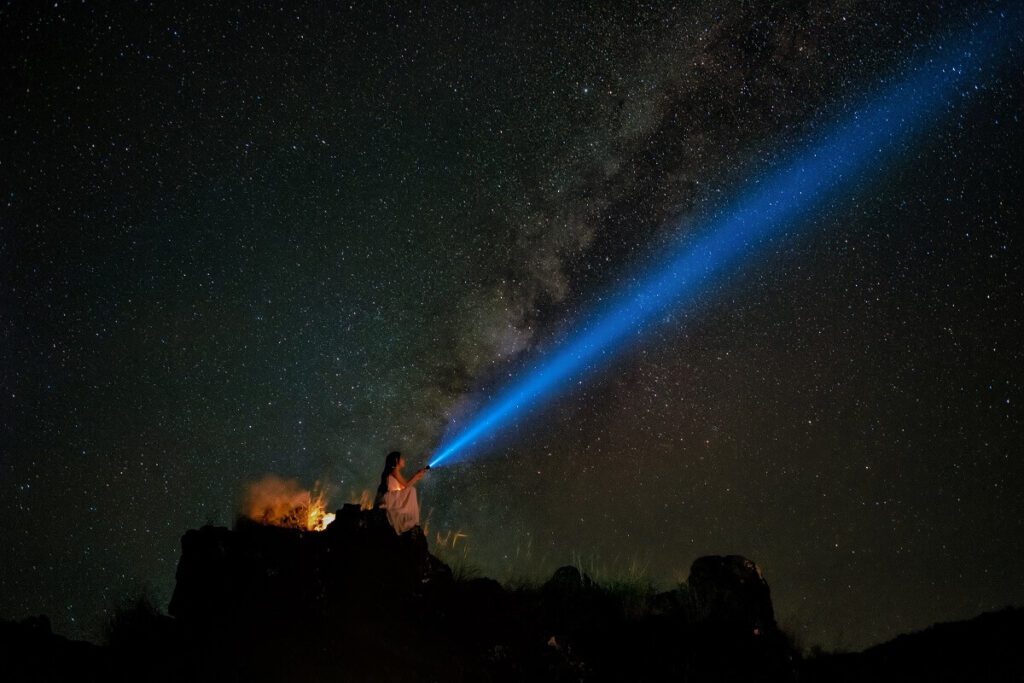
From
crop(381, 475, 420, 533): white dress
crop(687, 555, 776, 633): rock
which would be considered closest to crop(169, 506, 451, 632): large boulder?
crop(381, 475, 420, 533): white dress

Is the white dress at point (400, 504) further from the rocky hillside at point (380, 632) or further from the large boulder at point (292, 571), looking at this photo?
the large boulder at point (292, 571)

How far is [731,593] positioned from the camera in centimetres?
852

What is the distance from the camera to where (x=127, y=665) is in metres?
6.11

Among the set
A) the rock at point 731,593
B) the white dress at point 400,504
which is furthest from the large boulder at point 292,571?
the rock at point 731,593

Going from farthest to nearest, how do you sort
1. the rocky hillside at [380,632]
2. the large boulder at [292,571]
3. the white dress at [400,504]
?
the white dress at [400,504]
the large boulder at [292,571]
the rocky hillside at [380,632]

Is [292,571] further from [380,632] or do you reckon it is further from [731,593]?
[731,593]

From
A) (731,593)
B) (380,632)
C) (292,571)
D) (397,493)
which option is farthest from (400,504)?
(731,593)

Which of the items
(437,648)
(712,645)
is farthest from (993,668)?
(437,648)

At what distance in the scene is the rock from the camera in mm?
8297

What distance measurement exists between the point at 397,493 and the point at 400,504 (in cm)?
14

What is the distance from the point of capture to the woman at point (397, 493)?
8.80m

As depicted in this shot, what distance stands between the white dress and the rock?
3583 millimetres

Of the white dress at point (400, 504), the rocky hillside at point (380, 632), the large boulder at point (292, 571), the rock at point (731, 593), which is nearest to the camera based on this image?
the rocky hillside at point (380, 632)

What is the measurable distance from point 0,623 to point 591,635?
5652 mm
